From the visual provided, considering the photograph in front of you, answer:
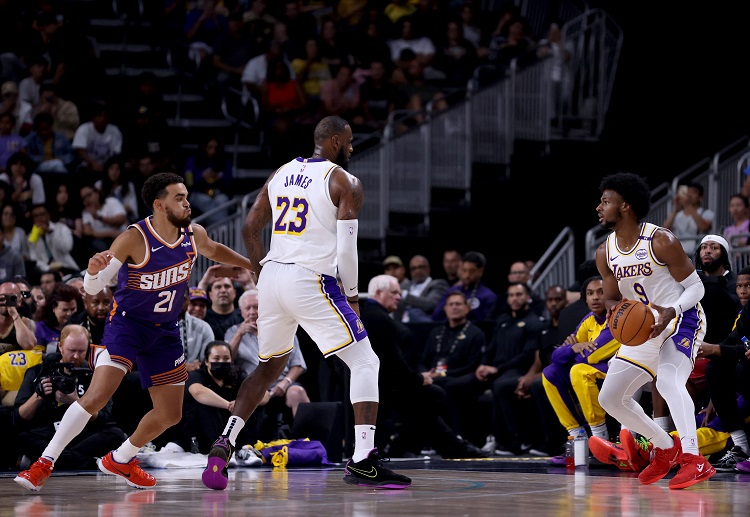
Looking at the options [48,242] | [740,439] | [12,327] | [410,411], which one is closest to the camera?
[740,439]

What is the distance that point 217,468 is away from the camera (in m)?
7.70

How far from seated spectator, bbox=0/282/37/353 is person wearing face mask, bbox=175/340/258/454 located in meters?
1.58

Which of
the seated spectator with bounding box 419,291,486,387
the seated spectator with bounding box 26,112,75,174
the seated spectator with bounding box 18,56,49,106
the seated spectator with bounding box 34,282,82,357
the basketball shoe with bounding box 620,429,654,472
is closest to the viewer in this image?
the basketball shoe with bounding box 620,429,654,472

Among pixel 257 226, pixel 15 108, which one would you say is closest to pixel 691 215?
pixel 257 226

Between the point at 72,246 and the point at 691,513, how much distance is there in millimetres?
10415

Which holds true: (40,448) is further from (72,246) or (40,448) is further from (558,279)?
(558,279)

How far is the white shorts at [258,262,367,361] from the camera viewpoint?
7.73m

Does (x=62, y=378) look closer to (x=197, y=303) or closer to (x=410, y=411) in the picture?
(x=197, y=303)

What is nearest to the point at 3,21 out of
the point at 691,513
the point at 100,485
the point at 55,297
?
the point at 55,297

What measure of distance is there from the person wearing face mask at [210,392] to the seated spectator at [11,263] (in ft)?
12.5

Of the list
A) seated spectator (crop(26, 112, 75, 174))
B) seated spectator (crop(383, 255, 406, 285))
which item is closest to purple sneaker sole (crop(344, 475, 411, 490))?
seated spectator (crop(383, 255, 406, 285))

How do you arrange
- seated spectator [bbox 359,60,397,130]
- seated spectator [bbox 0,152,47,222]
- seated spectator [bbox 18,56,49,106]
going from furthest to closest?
seated spectator [bbox 359,60,397,130] → seated spectator [bbox 18,56,49,106] → seated spectator [bbox 0,152,47,222]

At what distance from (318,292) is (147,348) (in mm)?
1274

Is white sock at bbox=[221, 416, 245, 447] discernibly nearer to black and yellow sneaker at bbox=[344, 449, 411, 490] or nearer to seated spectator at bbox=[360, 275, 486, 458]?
black and yellow sneaker at bbox=[344, 449, 411, 490]
